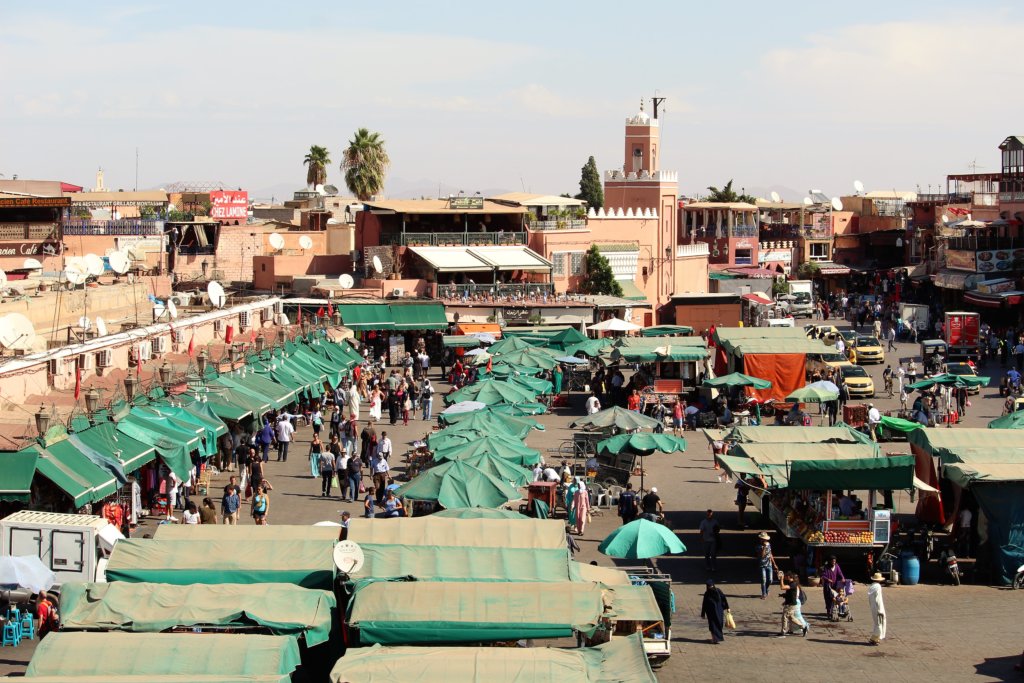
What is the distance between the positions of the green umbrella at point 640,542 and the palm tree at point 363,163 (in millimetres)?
59596

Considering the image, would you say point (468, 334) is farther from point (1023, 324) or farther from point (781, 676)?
point (781, 676)

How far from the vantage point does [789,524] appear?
70.0 feet

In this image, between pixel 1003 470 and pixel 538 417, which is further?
pixel 538 417

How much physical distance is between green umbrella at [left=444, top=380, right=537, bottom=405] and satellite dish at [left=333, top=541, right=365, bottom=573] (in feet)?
46.4

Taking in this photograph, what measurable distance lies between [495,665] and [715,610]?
489cm

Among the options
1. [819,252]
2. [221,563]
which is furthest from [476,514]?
[819,252]

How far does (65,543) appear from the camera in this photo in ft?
60.0

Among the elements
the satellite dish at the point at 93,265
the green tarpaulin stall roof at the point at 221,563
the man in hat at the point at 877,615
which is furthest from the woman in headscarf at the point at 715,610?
the satellite dish at the point at 93,265

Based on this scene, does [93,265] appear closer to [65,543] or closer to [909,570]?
[65,543]

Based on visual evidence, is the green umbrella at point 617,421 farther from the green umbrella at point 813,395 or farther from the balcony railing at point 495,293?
the balcony railing at point 495,293

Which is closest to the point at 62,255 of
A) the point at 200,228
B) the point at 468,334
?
the point at 200,228

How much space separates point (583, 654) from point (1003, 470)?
9348 mm

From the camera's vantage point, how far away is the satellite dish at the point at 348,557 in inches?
643

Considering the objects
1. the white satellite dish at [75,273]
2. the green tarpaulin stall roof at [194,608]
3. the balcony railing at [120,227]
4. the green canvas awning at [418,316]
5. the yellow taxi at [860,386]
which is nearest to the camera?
the green tarpaulin stall roof at [194,608]
